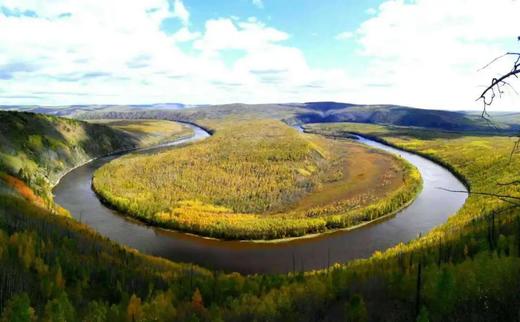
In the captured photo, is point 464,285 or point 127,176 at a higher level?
point 464,285

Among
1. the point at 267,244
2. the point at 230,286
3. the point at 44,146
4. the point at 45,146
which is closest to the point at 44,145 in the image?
the point at 45,146

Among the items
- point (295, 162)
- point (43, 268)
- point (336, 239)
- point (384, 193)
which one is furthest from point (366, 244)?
point (295, 162)

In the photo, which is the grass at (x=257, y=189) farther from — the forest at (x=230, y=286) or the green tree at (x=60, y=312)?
the green tree at (x=60, y=312)

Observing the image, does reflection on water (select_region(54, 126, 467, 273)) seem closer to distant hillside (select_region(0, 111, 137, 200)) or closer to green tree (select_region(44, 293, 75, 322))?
distant hillside (select_region(0, 111, 137, 200))

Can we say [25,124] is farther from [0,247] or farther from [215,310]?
[215,310]

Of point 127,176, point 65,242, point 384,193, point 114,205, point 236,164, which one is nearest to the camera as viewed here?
point 65,242

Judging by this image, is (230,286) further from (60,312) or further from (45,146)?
(45,146)

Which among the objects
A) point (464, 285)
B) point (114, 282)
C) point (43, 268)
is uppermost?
point (464, 285)

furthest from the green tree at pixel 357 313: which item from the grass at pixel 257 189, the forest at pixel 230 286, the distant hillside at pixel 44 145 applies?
the distant hillside at pixel 44 145

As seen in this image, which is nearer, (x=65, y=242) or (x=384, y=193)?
(x=65, y=242)
